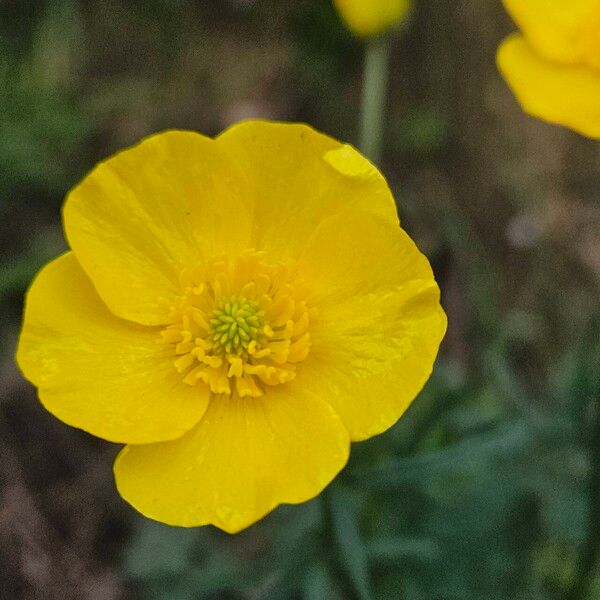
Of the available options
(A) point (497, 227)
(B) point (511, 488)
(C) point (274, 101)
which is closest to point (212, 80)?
(C) point (274, 101)

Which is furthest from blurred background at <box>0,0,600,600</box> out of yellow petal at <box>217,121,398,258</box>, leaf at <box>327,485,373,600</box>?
yellow petal at <box>217,121,398,258</box>

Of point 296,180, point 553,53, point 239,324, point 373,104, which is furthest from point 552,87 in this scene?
point 373,104

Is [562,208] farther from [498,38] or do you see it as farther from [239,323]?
[239,323]

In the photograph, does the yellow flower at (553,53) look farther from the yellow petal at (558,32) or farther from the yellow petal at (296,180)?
the yellow petal at (296,180)

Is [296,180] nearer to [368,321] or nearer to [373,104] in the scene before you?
[368,321]

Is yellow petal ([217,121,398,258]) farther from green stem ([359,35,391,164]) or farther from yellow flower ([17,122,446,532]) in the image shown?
green stem ([359,35,391,164])
